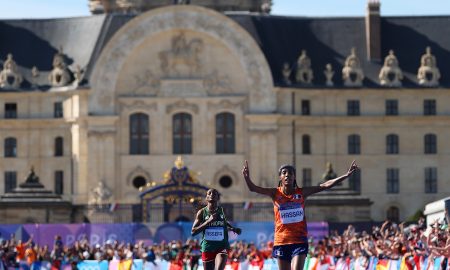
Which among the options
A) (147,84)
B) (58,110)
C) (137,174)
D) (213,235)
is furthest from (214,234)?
(58,110)

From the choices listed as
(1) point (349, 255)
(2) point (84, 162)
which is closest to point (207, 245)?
(1) point (349, 255)

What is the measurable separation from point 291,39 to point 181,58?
379 inches

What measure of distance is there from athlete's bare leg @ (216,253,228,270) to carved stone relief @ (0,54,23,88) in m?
80.0

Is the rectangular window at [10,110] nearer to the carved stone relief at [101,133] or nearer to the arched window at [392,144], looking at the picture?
the carved stone relief at [101,133]

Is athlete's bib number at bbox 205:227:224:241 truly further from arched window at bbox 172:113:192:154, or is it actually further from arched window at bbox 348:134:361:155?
arched window at bbox 348:134:361:155

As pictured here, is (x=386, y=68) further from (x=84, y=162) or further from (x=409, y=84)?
(x=84, y=162)

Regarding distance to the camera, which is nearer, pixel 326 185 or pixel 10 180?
pixel 326 185

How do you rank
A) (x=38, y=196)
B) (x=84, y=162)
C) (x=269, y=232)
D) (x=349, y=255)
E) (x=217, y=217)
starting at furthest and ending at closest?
(x=84, y=162) < (x=38, y=196) < (x=269, y=232) < (x=349, y=255) < (x=217, y=217)

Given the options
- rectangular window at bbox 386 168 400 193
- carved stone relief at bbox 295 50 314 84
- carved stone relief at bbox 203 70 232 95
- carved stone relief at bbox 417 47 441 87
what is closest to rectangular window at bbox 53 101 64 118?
carved stone relief at bbox 203 70 232 95

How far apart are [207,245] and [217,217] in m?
0.62

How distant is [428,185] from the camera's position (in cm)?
11825

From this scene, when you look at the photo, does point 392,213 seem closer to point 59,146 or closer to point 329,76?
point 329,76

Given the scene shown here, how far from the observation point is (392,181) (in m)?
118

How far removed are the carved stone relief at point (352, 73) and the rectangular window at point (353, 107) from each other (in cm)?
105
